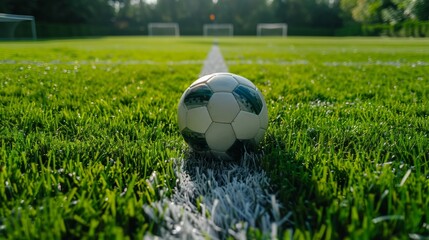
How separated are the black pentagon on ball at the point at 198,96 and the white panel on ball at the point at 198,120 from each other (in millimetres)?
41

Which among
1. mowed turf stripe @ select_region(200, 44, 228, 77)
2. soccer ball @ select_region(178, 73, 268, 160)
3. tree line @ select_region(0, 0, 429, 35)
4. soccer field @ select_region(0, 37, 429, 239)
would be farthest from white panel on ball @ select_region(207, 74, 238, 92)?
tree line @ select_region(0, 0, 429, 35)

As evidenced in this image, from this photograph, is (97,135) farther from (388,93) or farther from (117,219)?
(388,93)

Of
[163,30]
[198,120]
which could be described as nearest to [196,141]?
[198,120]

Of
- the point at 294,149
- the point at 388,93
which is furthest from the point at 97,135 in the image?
the point at 388,93

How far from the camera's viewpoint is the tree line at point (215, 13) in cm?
4828

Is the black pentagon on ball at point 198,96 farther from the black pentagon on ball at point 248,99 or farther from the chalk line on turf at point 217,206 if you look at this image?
the chalk line on turf at point 217,206

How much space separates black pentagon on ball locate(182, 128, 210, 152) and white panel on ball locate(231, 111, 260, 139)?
21 centimetres

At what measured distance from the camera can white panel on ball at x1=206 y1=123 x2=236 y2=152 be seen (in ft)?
6.50

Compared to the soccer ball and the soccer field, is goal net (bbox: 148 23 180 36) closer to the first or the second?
the soccer field

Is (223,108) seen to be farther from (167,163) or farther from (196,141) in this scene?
(167,163)

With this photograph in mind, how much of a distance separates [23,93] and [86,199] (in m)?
2.98

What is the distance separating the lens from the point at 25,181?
1547 mm

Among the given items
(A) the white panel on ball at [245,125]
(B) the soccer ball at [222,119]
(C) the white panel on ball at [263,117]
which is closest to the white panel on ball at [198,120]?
(B) the soccer ball at [222,119]

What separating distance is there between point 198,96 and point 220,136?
32 cm
